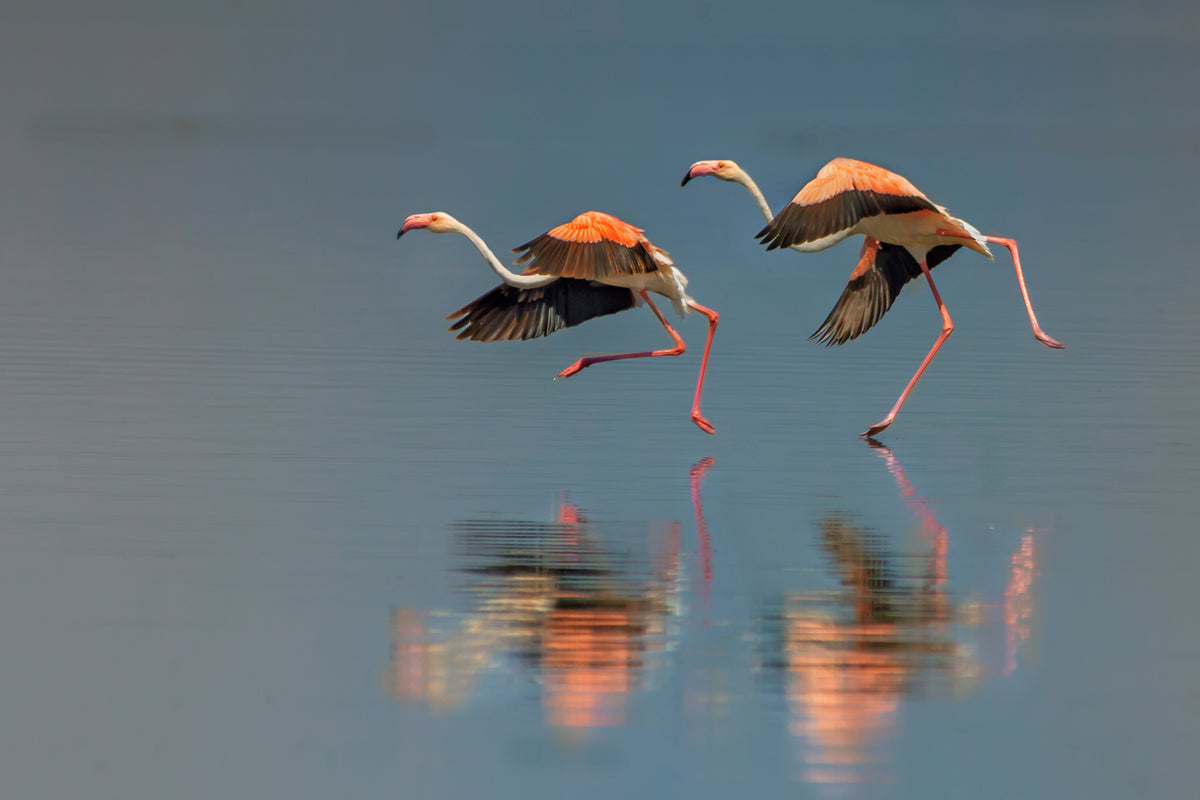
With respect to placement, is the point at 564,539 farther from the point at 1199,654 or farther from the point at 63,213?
the point at 63,213

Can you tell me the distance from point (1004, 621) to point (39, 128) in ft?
138

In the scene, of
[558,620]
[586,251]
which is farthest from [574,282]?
[558,620]

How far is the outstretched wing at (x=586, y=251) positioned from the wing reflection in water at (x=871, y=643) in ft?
11.6

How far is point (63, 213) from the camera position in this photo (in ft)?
94.8

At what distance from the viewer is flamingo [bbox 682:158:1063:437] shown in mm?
12828

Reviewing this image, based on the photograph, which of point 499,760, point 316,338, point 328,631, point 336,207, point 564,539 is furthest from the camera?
point 336,207

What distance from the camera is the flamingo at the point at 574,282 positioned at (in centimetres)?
1312

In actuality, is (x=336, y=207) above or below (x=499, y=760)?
above

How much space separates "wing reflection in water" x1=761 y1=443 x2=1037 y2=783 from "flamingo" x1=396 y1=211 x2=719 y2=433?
3583 mm

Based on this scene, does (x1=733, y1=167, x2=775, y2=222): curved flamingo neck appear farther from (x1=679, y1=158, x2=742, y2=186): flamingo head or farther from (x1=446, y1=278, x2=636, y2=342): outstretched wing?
(x1=446, y1=278, x2=636, y2=342): outstretched wing

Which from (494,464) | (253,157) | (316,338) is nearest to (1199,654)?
(494,464)

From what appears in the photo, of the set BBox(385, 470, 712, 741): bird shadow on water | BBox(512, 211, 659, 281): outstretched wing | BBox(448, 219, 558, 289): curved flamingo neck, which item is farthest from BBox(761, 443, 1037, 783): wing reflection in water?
BBox(448, 219, 558, 289): curved flamingo neck

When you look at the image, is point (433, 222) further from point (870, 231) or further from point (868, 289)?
point (868, 289)

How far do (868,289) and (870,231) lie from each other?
1098mm
